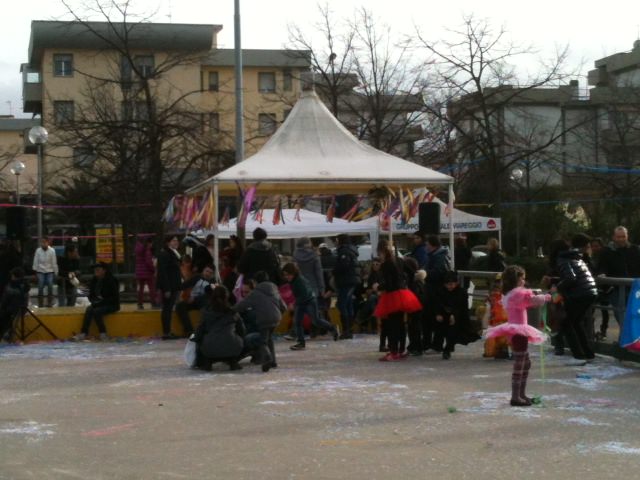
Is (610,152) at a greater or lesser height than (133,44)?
lesser

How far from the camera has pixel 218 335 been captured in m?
13.7

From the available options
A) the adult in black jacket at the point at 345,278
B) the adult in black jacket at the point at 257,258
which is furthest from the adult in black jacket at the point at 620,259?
the adult in black jacket at the point at 257,258

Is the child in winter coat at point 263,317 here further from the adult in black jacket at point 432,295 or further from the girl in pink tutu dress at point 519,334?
the girl in pink tutu dress at point 519,334

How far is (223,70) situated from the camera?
70.7 metres

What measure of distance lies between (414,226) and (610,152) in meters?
18.7

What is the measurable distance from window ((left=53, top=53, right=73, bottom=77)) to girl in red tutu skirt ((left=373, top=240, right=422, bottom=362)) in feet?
177

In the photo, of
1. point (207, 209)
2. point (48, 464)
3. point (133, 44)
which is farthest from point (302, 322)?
point (133, 44)

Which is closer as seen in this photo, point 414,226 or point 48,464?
point 48,464

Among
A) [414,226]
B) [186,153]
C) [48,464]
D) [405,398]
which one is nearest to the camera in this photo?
[48,464]

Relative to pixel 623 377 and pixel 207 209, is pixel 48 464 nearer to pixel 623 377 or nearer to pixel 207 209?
pixel 623 377

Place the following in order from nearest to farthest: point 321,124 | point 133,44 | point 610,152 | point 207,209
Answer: point 207,209 < point 321,124 < point 610,152 < point 133,44

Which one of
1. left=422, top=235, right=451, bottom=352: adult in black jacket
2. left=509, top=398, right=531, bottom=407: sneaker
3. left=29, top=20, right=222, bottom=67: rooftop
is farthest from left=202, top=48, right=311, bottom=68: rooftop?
left=509, top=398, right=531, bottom=407: sneaker

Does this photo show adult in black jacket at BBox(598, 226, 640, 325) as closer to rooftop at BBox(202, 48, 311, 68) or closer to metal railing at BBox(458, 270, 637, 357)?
metal railing at BBox(458, 270, 637, 357)

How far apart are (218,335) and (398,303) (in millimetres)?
2593
